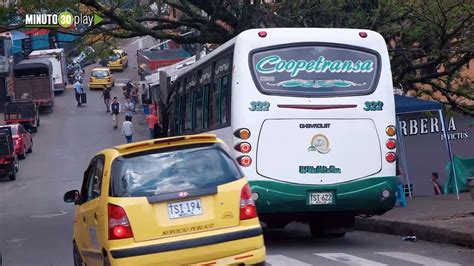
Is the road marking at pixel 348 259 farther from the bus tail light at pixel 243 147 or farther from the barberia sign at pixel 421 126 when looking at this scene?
the barberia sign at pixel 421 126

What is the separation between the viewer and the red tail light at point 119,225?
952cm

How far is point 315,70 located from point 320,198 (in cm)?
194

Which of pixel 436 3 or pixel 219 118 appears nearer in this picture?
pixel 219 118

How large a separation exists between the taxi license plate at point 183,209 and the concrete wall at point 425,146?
61.4 feet

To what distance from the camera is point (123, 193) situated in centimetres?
971

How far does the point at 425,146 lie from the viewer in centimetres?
2930

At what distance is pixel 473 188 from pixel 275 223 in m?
5.93

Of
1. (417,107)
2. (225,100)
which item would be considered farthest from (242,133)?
(417,107)

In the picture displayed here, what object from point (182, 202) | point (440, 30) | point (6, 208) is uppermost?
point (440, 30)

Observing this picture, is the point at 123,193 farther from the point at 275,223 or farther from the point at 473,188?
the point at 473,188

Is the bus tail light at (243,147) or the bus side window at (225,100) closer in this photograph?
the bus tail light at (243,147)

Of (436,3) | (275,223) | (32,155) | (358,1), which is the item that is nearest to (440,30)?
(436,3)

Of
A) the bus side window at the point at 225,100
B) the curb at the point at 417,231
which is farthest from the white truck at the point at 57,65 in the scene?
the bus side window at the point at 225,100

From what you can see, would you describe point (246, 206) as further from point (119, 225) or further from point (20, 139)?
point (20, 139)
